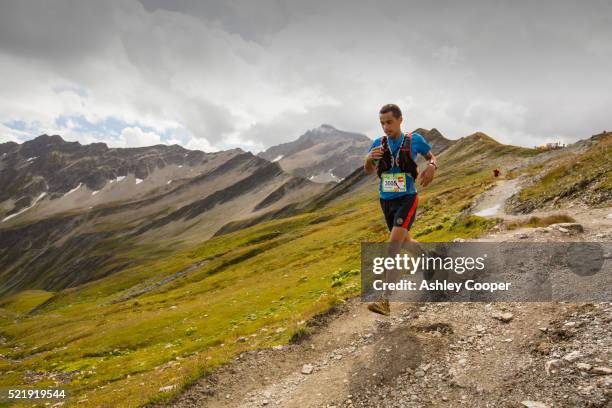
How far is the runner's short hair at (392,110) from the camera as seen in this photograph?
33.1ft

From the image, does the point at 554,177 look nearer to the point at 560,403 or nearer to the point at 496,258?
the point at 496,258

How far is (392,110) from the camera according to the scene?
10109 mm

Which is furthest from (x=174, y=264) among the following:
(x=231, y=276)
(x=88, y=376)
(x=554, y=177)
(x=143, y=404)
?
(x=143, y=404)

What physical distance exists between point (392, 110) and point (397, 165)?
1.43 m

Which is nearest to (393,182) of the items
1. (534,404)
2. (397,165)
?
(397,165)

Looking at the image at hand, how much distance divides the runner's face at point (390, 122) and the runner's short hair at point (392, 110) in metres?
0.07

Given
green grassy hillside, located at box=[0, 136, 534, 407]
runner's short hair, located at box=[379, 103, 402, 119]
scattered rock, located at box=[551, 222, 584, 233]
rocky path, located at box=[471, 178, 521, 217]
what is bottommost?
green grassy hillside, located at box=[0, 136, 534, 407]

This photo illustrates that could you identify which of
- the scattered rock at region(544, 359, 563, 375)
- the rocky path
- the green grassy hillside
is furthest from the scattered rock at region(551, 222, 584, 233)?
the rocky path

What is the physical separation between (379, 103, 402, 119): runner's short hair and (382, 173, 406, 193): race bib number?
5.04 feet

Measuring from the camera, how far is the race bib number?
34.3 ft

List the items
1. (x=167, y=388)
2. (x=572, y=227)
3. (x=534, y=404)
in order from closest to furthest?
(x=534, y=404) → (x=167, y=388) → (x=572, y=227)

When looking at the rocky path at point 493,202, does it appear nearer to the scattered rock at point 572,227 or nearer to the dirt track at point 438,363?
the scattered rock at point 572,227

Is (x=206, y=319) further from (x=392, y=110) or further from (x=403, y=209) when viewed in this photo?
(x=392, y=110)

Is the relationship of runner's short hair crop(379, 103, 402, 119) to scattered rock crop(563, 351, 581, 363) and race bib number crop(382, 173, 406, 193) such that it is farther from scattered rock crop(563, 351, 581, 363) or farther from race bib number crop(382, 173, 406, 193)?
scattered rock crop(563, 351, 581, 363)
